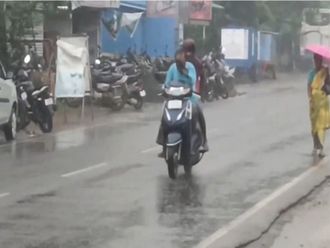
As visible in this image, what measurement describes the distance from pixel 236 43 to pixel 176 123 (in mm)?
34077

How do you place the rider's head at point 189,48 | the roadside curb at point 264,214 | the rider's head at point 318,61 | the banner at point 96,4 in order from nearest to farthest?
1. the roadside curb at point 264,214
2. the rider's head at point 189,48
3. the rider's head at point 318,61
4. the banner at point 96,4

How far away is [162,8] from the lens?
3578cm

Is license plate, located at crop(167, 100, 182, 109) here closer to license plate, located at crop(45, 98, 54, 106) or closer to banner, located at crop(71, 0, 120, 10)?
license plate, located at crop(45, 98, 54, 106)

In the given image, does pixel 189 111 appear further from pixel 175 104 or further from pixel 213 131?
pixel 213 131

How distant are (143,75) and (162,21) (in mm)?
10266

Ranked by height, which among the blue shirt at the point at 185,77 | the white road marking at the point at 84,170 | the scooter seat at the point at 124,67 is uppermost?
the blue shirt at the point at 185,77

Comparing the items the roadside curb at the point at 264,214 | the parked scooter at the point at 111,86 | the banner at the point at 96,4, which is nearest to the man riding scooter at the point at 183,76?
the roadside curb at the point at 264,214

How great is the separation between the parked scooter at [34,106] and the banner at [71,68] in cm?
242

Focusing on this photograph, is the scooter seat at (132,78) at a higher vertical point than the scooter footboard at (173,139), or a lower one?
lower

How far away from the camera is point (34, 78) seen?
769 inches

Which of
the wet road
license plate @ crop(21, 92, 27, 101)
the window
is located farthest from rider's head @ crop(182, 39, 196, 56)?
the window

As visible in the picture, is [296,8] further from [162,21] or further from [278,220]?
[278,220]

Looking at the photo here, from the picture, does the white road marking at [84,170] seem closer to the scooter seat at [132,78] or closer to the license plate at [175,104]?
the license plate at [175,104]

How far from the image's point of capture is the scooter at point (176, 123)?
39.1ft
